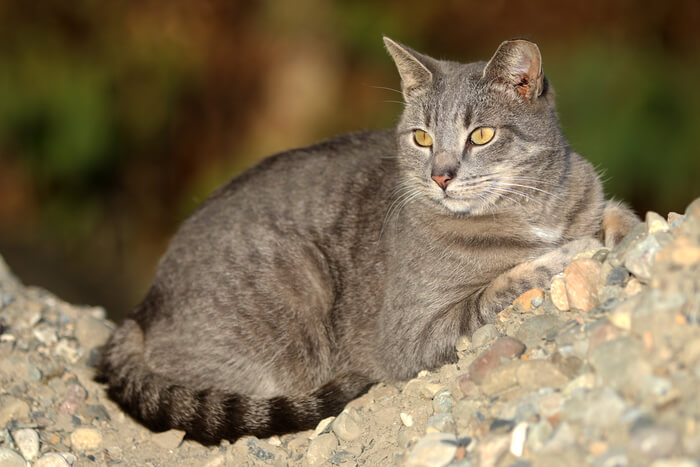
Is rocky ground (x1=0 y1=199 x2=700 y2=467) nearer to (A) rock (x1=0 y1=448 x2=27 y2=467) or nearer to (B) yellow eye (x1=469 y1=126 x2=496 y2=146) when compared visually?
(A) rock (x1=0 y1=448 x2=27 y2=467)

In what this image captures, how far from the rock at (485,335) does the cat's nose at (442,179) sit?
0.67m

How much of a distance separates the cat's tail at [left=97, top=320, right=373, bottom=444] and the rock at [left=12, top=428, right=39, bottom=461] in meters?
0.49

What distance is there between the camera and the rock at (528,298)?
132 inches

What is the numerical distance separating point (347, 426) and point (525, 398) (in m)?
1.05

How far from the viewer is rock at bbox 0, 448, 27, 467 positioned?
3568 mm

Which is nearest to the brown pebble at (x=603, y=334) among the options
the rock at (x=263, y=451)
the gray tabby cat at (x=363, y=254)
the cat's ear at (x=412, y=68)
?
the gray tabby cat at (x=363, y=254)

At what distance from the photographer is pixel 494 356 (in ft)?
9.91

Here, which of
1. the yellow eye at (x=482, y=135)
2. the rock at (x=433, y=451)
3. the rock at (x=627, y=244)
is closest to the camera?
the rock at (x=433, y=451)

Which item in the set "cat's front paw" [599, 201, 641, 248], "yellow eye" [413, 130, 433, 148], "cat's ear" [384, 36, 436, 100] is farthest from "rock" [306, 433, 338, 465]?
"cat's ear" [384, 36, 436, 100]

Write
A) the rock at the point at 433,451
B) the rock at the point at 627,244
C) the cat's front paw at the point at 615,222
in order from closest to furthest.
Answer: the rock at the point at 433,451
the rock at the point at 627,244
the cat's front paw at the point at 615,222

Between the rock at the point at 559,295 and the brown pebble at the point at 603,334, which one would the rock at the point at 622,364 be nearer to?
the brown pebble at the point at 603,334

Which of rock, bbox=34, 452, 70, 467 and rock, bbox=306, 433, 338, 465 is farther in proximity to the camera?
rock, bbox=34, 452, 70, 467

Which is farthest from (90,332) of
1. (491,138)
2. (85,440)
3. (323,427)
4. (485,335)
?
(491,138)

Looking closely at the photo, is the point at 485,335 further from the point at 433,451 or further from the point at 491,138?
the point at 491,138
